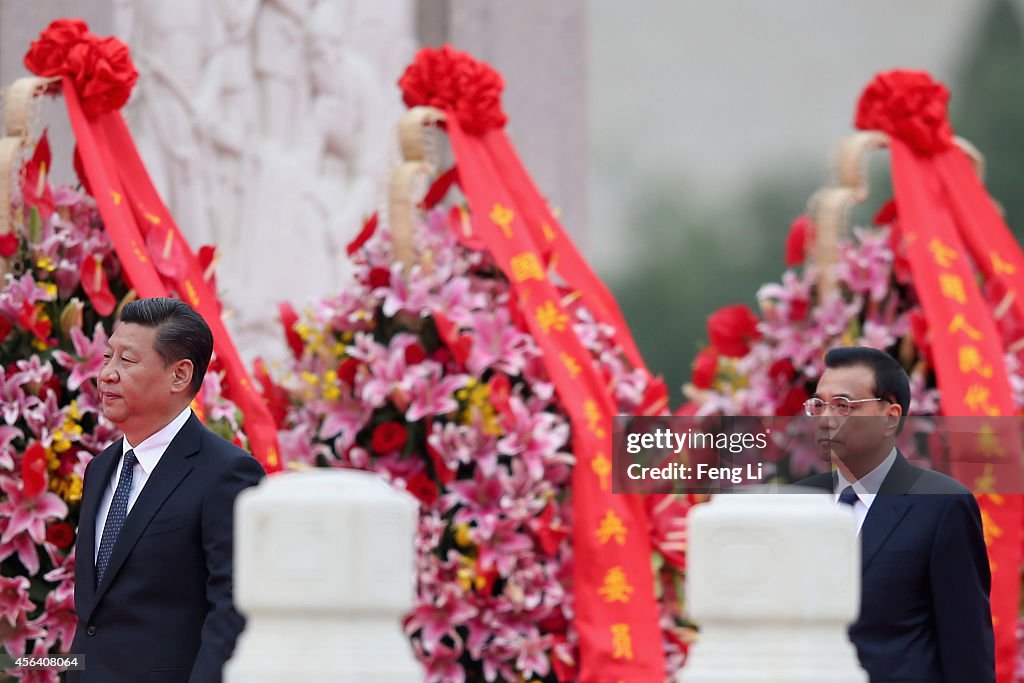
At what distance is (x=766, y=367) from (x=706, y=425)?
40.2 inches

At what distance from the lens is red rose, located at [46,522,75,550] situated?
3.35 metres

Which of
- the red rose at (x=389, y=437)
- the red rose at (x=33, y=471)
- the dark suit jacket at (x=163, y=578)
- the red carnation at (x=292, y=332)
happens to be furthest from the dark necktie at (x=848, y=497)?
the red carnation at (x=292, y=332)

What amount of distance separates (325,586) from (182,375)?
923 mm

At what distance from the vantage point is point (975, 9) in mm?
11867

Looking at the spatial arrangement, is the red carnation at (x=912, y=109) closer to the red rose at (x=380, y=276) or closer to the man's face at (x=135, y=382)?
the red rose at (x=380, y=276)

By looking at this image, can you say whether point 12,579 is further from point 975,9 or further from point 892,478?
point 975,9

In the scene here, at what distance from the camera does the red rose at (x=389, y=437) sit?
3.78 metres

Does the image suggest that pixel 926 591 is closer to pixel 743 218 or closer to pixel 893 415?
pixel 893 415

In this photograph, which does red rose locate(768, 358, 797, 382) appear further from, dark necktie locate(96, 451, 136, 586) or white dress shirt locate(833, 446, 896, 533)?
dark necktie locate(96, 451, 136, 586)

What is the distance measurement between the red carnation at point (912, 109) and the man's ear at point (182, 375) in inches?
87.8

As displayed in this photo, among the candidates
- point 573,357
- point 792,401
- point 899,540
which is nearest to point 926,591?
point 899,540

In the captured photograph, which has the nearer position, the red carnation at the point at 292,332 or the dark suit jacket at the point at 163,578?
the dark suit jacket at the point at 163,578

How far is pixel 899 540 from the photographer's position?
273 centimetres

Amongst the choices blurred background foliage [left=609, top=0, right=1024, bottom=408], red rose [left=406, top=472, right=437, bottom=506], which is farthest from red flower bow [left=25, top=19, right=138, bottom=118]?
blurred background foliage [left=609, top=0, right=1024, bottom=408]
